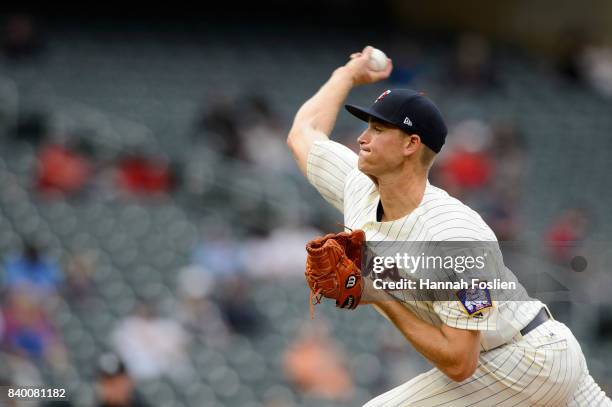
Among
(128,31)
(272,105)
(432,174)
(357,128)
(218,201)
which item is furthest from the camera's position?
(128,31)

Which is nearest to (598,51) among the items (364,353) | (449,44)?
(449,44)

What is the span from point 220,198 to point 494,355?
7.78 meters

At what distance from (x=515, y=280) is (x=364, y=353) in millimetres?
6106

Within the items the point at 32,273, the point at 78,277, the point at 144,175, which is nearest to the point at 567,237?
the point at 144,175

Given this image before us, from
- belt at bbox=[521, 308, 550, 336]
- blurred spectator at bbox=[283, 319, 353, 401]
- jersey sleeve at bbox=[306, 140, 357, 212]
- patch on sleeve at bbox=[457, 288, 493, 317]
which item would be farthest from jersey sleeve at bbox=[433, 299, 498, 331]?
blurred spectator at bbox=[283, 319, 353, 401]

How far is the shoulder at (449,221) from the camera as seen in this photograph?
137 inches

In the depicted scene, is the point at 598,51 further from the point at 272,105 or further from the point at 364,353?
the point at 364,353

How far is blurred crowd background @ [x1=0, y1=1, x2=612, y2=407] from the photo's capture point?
9047 mm

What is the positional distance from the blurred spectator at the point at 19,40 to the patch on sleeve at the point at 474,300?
39.2 ft

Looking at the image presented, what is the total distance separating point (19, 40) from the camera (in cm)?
1447

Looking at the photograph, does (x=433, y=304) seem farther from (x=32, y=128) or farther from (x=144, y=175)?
(x=32, y=128)

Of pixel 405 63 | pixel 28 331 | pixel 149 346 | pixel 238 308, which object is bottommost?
pixel 28 331

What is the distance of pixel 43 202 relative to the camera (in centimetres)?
1103

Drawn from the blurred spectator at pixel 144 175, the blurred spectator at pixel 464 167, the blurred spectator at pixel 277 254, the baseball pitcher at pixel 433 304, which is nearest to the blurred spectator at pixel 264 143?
the blurred spectator at pixel 144 175
